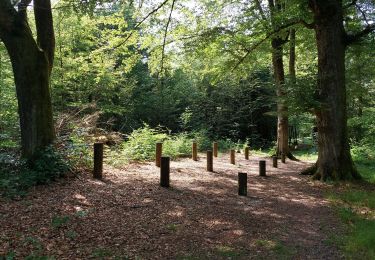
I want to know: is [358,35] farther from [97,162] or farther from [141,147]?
[141,147]

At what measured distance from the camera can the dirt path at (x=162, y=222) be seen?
501 cm

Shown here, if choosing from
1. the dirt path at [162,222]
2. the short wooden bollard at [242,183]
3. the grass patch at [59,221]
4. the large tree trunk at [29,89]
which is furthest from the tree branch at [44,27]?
the short wooden bollard at [242,183]

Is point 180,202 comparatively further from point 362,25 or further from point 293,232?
point 362,25

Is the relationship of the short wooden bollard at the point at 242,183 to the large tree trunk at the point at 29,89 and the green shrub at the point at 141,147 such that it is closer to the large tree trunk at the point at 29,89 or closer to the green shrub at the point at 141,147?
the large tree trunk at the point at 29,89

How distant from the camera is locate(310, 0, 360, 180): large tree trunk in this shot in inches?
412

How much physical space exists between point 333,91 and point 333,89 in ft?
0.18

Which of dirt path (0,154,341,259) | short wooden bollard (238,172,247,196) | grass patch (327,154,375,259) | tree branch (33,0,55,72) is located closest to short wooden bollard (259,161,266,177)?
dirt path (0,154,341,259)

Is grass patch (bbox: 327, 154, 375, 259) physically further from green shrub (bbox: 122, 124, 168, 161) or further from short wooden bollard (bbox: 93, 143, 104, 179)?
green shrub (bbox: 122, 124, 168, 161)

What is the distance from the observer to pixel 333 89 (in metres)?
10.5

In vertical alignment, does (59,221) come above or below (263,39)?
below

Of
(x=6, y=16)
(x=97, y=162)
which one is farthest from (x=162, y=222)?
(x=6, y=16)

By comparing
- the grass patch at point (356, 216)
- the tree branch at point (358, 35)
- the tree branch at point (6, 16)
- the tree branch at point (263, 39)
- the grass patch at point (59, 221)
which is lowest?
the grass patch at point (356, 216)

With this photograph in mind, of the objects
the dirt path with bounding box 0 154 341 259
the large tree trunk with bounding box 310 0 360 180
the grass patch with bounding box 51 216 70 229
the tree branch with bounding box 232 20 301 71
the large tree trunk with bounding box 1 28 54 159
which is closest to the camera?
the dirt path with bounding box 0 154 341 259

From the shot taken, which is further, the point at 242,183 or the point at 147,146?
the point at 147,146
